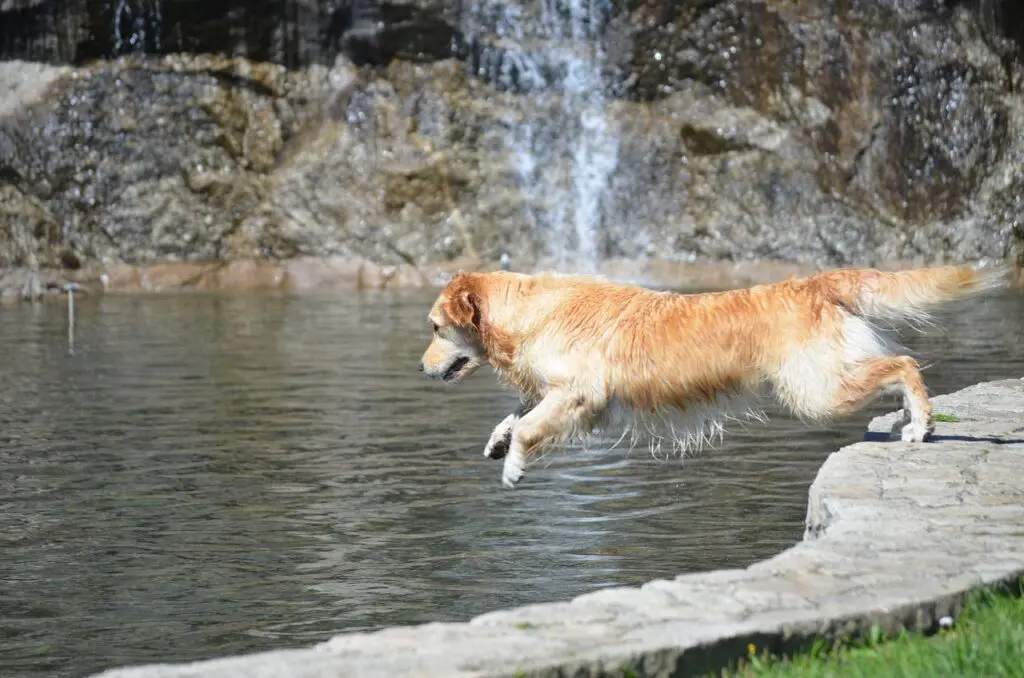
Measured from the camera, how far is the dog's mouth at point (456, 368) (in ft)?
25.6

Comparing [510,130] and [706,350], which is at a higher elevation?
[510,130]

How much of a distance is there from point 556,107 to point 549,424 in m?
21.3

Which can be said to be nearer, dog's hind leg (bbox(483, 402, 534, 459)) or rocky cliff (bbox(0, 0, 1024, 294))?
dog's hind leg (bbox(483, 402, 534, 459))

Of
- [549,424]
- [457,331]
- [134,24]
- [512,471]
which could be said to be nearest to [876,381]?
[549,424]


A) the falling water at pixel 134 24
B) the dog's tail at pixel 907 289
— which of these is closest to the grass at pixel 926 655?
the dog's tail at pixel 907 289

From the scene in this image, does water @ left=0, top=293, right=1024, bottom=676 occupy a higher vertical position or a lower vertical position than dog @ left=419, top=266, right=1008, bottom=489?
lower

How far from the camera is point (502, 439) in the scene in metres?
7.80

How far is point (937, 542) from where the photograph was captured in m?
5.38

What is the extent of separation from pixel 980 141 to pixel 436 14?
1020 cm

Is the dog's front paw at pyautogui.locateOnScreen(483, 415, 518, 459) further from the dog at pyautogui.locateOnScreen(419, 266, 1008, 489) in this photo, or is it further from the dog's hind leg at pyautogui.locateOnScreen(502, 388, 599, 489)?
the dog's hind leg at pyautogui.locateOnScreen(502, 388, 599, 489)

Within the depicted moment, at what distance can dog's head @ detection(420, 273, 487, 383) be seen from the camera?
24.6 ft

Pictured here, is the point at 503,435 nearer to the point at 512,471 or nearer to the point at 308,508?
the point at 512,471

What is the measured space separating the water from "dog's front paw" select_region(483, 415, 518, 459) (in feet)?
1.28

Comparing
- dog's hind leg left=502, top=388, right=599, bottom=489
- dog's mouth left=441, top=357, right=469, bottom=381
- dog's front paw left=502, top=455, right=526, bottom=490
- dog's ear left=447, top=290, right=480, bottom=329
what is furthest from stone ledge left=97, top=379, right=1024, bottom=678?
dog's mouth left=441, top=357, right=469, bottom=381
